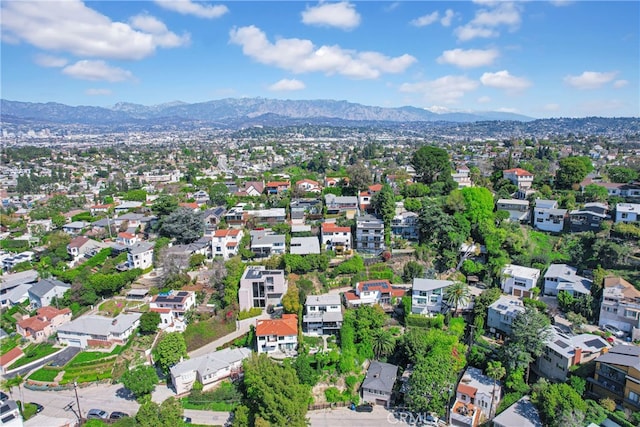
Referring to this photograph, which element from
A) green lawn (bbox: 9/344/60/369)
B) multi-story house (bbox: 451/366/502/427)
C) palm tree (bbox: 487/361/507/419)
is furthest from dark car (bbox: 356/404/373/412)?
green lawn (bbox: 9/344/60/369)

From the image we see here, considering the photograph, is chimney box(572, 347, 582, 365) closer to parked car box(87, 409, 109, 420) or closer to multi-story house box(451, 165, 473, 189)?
parked car box(87, 409, 109, 420)

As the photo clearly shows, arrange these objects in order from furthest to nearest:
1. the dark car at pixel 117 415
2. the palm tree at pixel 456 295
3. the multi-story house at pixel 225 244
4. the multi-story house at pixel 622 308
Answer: the multi-story house at pixel 225 244
the palm tree at pixel 456 295
the multi-story house at pixel 622 308
the dark car at pixel 117 415

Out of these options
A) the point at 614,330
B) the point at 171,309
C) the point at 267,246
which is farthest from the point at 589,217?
the point at 171,309

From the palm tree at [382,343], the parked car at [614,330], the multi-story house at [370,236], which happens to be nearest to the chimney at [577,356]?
the parked car at [614,330]

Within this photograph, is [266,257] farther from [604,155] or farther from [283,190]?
[604,155]

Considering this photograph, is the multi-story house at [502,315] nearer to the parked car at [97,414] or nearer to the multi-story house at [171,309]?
the multi-story house at [171,309]

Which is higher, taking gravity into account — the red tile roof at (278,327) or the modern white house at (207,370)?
the red tile roof at (278,327)

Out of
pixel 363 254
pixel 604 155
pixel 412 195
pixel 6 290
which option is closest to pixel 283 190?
pixel 412 195
